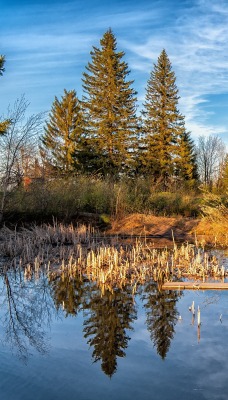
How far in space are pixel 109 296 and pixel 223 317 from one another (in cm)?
199

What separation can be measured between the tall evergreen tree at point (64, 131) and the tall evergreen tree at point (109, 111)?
1.78 meters

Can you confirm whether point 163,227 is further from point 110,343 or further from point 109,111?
point 109,111

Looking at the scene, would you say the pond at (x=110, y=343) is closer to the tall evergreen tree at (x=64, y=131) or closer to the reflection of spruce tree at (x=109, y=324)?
the reflection of spruce tree at (x=109, y=324)

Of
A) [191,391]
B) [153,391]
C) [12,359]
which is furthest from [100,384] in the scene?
[12,359]

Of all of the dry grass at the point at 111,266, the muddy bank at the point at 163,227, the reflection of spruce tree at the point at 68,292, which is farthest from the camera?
the muddy bank at the point at 163,227

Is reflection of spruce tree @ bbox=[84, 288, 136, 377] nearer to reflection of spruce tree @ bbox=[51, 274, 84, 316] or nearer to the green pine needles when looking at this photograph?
reflection of spruce tree @ bbox=[51, 274, 84, 316]

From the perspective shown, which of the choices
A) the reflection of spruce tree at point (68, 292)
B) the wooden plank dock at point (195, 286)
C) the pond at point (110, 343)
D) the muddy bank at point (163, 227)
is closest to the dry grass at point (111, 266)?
the reflection of spruce tree at point (68, 292)

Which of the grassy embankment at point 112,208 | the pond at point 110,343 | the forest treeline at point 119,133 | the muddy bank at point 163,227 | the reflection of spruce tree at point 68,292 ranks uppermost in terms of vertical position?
the forest treeline at point 119,133

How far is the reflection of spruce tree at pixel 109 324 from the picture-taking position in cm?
539

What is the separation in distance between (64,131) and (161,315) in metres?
34.0

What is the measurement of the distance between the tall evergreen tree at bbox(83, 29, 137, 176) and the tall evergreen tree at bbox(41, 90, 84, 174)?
1.78 metres

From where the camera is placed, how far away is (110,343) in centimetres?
576

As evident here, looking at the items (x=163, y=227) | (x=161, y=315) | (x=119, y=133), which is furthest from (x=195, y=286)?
(x=119, y=133)

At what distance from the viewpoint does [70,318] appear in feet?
22.5
